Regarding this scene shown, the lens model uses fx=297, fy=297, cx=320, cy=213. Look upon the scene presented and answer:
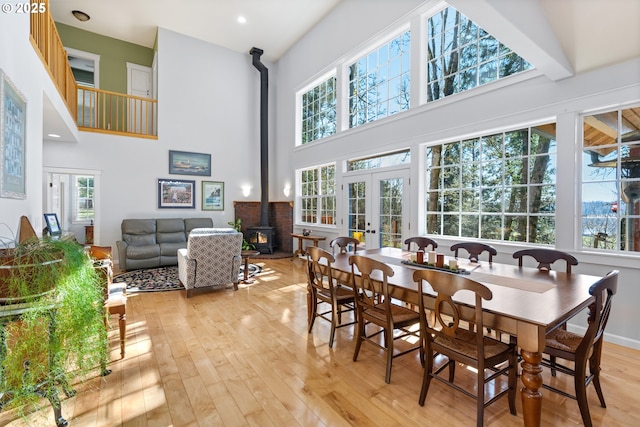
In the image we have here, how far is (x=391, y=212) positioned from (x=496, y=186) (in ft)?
5.89

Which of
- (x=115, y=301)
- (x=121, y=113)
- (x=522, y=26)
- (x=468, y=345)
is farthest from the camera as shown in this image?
(x=121, y=113)

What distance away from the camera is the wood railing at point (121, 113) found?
7.24 m

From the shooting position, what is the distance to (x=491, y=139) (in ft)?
12.9

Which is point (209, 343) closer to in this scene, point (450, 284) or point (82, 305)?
point (82, 305)

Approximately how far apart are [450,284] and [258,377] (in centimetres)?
163

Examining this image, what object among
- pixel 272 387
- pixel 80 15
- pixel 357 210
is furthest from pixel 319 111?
pixel 272 387

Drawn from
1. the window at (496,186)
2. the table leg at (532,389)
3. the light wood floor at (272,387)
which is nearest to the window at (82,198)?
the light wood floor at (272,387)

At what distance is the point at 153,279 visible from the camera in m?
5.39

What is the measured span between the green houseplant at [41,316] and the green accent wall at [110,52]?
26.9ft

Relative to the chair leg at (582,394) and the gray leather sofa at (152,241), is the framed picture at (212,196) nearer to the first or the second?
the gray leather sofa at (152,241)

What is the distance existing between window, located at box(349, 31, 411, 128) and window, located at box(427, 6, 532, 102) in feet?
1.68

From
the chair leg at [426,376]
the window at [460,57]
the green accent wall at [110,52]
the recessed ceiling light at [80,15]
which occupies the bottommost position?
the chair leg at [426,376]

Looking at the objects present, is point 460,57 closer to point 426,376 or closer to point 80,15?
point 426,376

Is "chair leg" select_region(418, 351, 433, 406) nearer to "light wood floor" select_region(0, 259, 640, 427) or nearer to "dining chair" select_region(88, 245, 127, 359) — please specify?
"light wood floor" select_region(0, 259, 640, 427)
